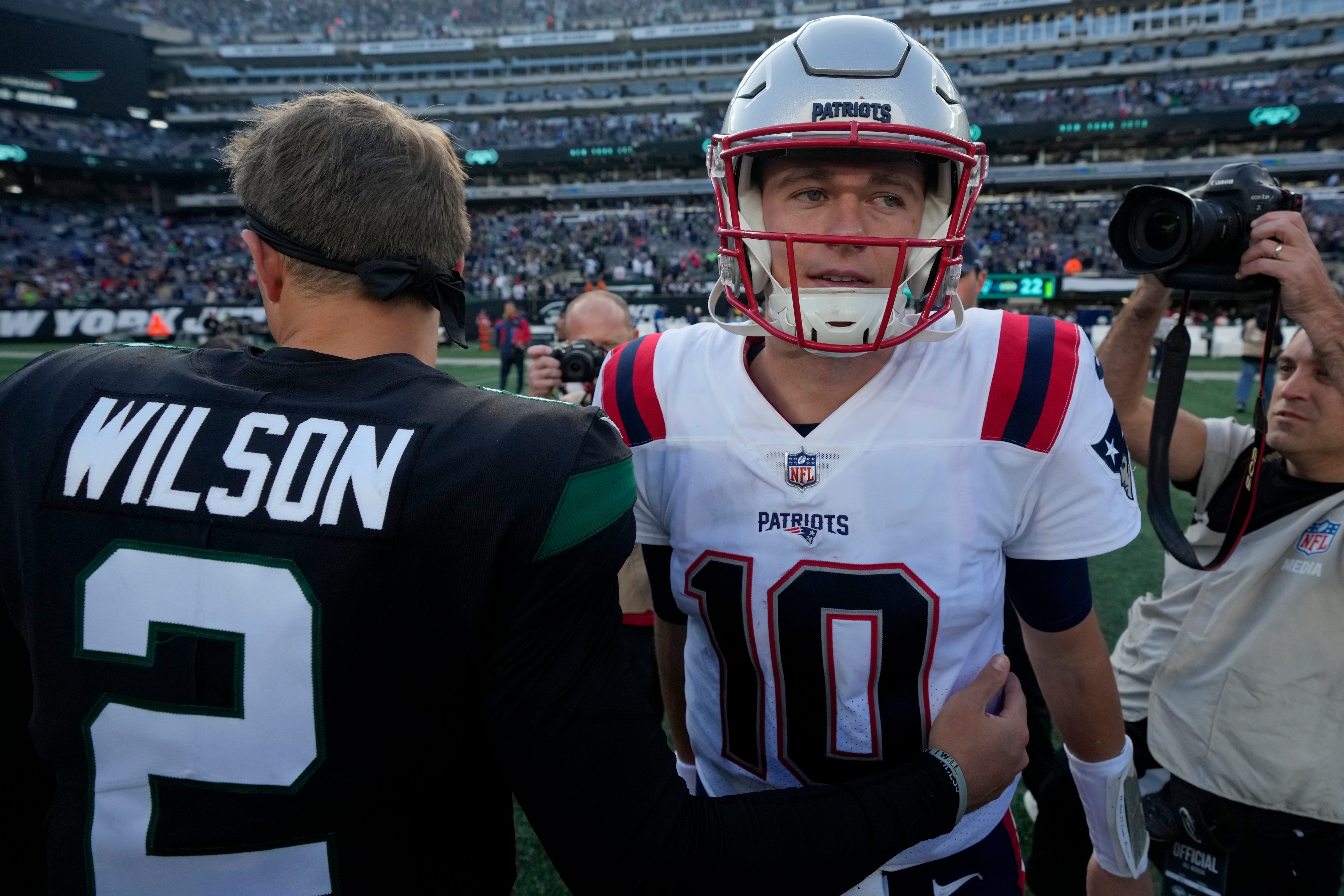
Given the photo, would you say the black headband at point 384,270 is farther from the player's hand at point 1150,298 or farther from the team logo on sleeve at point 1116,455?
the player's hand at point 1150,298

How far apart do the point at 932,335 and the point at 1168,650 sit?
1.41m

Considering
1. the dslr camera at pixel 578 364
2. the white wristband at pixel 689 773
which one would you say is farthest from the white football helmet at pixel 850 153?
the dslr camera at pixel 578 364

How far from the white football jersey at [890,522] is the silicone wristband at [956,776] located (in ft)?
0.42

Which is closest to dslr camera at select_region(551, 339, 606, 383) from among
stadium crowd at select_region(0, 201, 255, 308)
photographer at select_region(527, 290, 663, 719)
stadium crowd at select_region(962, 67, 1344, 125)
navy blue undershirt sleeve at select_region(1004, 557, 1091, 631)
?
photographer at select_region(527, 290, 663, 719)

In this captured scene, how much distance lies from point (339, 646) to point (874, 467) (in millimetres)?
903

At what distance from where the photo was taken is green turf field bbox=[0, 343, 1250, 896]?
9.63ft

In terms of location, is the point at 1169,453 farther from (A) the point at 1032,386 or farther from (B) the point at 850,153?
(B) the point at 850,153

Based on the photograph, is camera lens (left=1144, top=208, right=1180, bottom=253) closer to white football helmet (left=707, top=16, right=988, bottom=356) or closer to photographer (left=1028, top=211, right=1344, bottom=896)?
photographer (left=1028, top=211, right=1344, bottom=896)

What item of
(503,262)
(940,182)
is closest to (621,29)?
(503,262)

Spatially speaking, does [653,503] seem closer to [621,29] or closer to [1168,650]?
[1168,650]

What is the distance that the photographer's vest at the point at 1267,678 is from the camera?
1.92 meters

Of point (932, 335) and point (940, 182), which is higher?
point (940, 182)

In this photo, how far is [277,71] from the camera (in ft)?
148

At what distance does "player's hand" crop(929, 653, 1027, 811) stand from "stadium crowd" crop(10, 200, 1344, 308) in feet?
86.2
